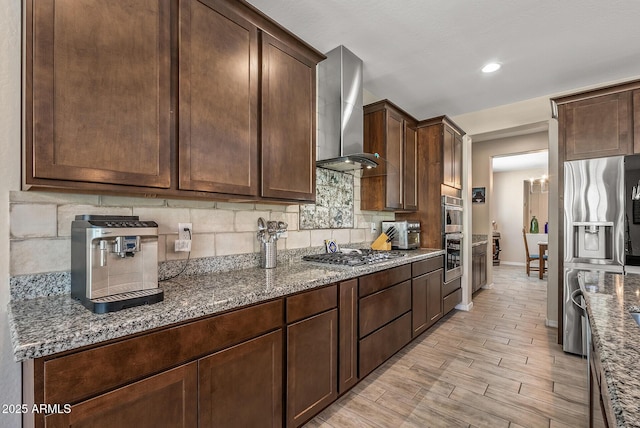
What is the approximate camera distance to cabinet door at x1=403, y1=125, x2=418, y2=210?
3.53 meters

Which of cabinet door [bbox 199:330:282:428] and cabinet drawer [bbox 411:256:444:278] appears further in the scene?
cabinet drawer [bbox 411:256:444:278]

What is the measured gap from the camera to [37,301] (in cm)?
124

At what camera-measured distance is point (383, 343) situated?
2.44 meters

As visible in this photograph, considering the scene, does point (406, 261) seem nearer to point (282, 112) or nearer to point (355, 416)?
point (355, 416)

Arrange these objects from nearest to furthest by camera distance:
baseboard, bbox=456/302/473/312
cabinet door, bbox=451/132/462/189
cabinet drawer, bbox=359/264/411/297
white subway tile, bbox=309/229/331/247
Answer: cabinet drawer, bbox=359/264/411/297 → white subway tile, bbox=309/229/331/247 → cabinet door, bbox=451/132/462/189 → baseboard, bbox=456/302/473/312

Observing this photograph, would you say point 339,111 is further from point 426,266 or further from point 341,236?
point 426,266

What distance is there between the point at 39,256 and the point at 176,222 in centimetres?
62

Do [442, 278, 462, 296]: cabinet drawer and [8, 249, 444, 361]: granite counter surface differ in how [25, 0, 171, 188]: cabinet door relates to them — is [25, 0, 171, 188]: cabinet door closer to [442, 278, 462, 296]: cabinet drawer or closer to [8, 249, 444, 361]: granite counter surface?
[8, 249, 444, 361]: granite counter surface

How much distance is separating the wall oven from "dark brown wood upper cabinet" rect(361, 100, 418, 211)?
1.81ft

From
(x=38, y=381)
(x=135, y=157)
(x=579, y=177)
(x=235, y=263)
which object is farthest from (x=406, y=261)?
(x=38, y=381)

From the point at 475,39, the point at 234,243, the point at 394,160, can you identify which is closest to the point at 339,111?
the point at 394,160

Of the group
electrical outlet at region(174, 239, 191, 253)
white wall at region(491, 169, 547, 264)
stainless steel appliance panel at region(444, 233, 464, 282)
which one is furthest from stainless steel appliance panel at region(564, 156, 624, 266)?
white wall at region(491, 169, 547, 264)

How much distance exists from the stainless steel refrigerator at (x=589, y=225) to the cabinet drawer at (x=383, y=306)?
151 cm

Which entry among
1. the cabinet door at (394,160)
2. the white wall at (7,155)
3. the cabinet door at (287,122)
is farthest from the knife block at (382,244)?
the white wall at (7,155)
